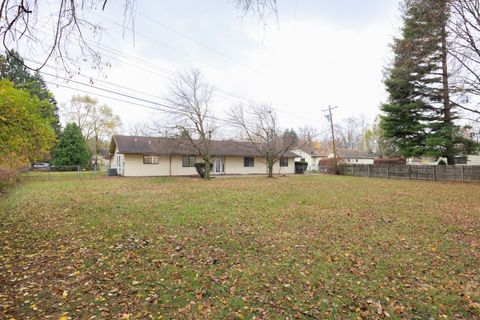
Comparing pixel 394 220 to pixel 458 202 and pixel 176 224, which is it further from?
pixel 176 224

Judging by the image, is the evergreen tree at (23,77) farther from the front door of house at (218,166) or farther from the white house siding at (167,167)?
the front door of house at (218,166)

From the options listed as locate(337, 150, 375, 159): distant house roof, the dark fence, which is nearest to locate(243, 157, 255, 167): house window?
the dark fence

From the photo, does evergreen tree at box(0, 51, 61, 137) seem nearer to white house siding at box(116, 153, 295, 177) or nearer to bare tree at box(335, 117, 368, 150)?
white house siding at box(116, 153, 295, 177)

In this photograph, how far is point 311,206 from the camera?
9031 millimetres

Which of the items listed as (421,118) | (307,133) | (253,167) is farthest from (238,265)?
(253,167)

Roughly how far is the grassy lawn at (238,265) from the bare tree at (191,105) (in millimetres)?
13337

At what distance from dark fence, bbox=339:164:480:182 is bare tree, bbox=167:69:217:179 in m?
15.8

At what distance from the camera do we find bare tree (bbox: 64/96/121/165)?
119 feet

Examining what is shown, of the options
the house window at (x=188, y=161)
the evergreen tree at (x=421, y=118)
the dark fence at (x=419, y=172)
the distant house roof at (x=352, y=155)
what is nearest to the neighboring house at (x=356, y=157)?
the distant house roof at (x=352, y=155)

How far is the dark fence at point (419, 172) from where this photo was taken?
17.7 m

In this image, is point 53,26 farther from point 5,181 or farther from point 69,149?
point 69,149

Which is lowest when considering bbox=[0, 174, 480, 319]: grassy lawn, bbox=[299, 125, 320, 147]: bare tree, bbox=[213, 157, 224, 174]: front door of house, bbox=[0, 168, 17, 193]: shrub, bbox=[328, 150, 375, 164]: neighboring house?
bbox=[0, 174, 480, 319]: grassy lawn

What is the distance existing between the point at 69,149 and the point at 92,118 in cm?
1074

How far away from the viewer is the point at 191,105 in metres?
20.5
